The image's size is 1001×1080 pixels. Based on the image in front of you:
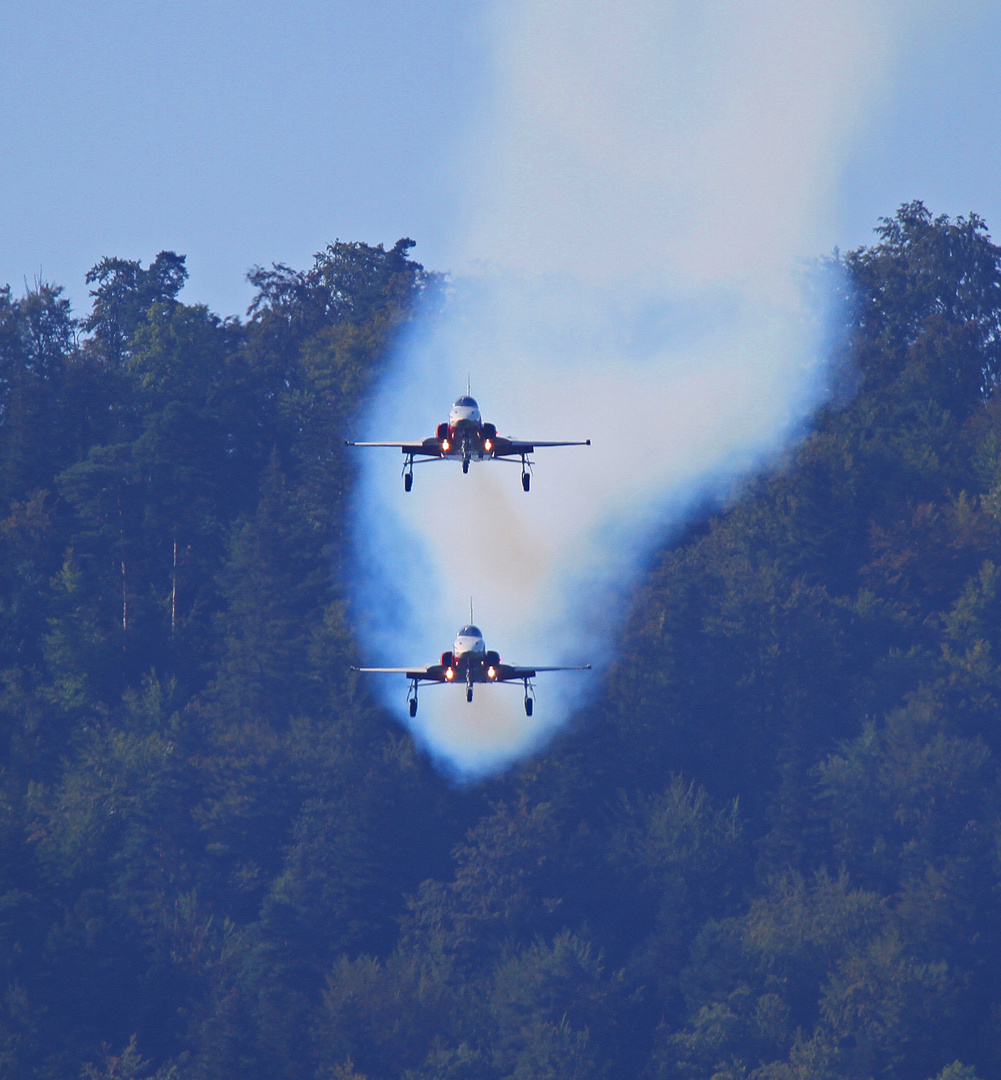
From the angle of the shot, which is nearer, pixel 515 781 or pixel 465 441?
pixel 465 441

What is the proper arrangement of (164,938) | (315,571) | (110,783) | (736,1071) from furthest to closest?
(315,571), (110,783), (164,938), (736,1071)

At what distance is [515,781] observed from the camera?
170625 millimetres

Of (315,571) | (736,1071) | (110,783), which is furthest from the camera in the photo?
(315,571)

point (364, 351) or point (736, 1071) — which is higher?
point (364, 351)

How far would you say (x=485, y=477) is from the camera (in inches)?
6949

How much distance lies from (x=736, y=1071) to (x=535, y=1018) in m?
13.8

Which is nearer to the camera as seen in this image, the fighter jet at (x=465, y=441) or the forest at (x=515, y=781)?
the fighter jet at (x=465, y=441)

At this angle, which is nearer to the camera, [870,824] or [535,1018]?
[535,1018]

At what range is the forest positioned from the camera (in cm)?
14975

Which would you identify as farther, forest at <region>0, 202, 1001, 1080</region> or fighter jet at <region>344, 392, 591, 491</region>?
forest at <region>0, 202, 1001, 1080</region>

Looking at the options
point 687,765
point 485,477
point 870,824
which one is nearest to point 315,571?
point 485,477

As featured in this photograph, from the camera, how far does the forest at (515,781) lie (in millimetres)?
149750

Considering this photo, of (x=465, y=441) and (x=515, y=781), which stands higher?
(x=465, y=441)

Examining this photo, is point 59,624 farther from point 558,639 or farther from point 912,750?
point 912,750
